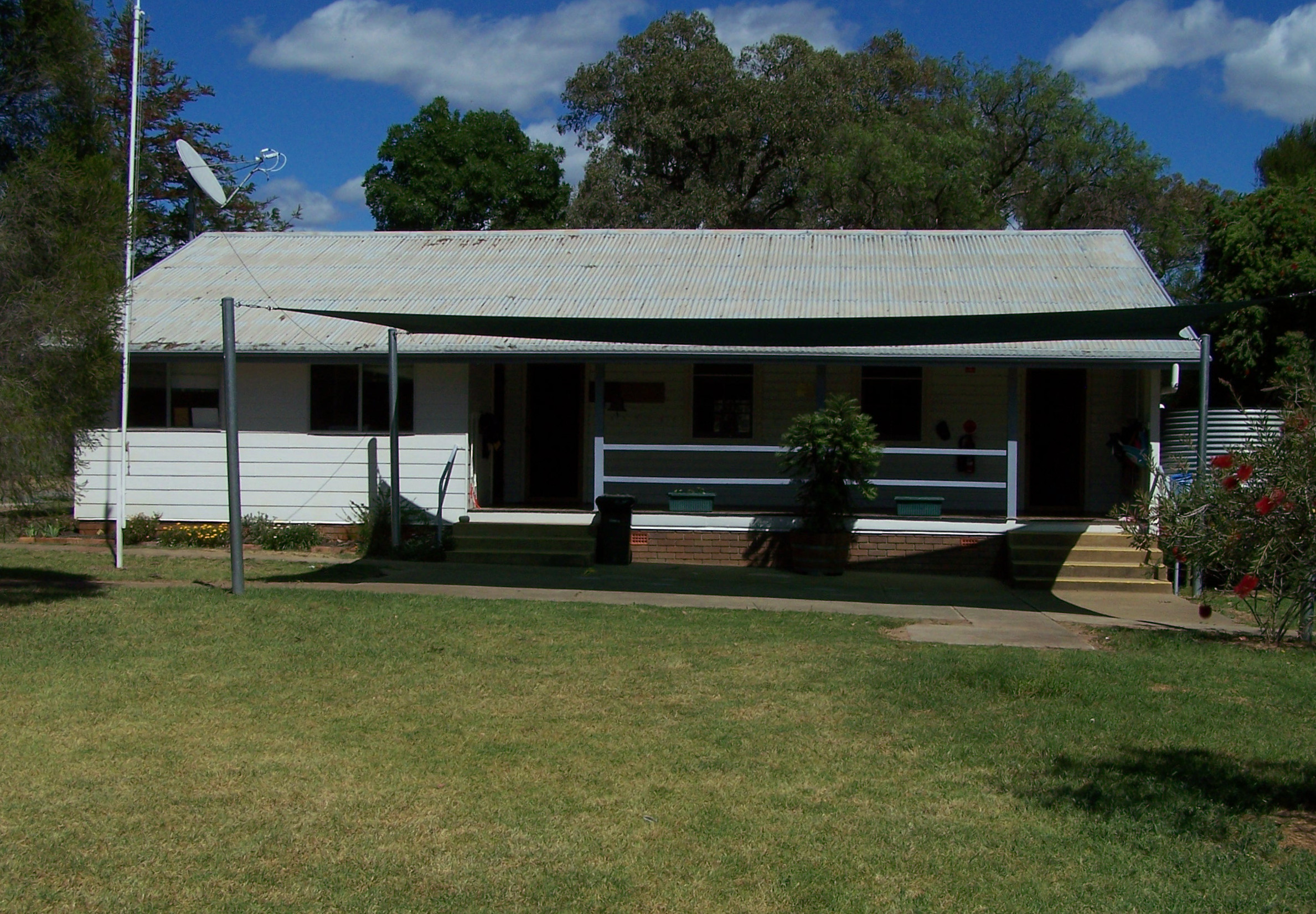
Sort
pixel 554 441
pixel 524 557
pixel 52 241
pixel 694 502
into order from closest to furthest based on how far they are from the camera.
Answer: pixel 52 241 → pixel 524 557 → pixel 694 502 → pixel 554 441

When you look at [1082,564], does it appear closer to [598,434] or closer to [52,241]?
[598,434]

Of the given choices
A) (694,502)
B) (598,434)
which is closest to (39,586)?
(598,434)

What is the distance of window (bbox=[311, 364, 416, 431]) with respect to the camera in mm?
15812

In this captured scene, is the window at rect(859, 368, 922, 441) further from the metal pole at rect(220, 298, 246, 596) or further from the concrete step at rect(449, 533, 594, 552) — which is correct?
the metal pole at rect(220, 298, 246, 596)

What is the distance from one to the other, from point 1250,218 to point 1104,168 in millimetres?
12894

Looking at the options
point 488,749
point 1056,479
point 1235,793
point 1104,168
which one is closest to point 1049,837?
point 1235,793

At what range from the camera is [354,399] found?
15.9 m

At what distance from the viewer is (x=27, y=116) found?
31.5 feet

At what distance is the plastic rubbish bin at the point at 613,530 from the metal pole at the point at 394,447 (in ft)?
8.60

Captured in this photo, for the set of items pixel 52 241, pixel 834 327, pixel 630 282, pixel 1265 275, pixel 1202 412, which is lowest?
pixel 1202 412

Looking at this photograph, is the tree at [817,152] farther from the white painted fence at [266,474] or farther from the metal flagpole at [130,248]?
the metal flagpole at [130,248]

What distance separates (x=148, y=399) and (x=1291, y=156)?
83.8ft

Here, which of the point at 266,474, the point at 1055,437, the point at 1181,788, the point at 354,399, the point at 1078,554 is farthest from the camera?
the point at 1055,437

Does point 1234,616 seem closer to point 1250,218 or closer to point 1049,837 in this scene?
point 1049,837
